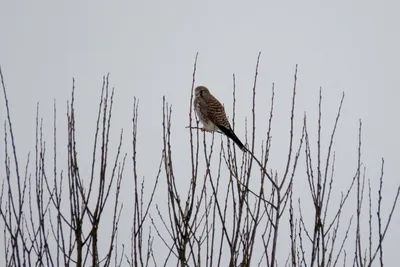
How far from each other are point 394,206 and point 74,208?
5.97 ft

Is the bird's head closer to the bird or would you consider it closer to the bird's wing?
the bird

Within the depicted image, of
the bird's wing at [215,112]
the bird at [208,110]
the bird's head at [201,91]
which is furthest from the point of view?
the bird's head at [201,91]

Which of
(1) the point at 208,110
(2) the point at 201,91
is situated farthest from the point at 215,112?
(2) the point at 201,91

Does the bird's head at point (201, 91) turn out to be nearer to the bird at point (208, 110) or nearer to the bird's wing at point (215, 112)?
the bird at point (208, 110)

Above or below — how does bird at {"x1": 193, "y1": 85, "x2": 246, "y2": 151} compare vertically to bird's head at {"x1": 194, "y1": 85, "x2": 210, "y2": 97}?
below

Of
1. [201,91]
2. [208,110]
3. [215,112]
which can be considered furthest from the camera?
[201,91]

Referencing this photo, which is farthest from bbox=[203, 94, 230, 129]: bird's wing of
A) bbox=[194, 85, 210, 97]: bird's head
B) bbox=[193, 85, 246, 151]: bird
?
bbox=[194, 85, 210, 97]: bird's head

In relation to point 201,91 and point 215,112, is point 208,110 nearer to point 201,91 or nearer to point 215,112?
point 215,112

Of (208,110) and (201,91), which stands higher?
(201,91)

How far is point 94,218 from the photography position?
2521mm

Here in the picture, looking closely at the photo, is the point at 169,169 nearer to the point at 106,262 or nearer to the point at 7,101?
the point at 106,262

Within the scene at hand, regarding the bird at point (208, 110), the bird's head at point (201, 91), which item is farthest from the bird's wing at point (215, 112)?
the bird's head at point (201, 91)

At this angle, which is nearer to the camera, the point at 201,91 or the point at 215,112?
the point at 215,112

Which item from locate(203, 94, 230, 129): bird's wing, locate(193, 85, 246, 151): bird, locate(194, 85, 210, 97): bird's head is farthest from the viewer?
locate(194, 85, 210, 97): bird's head
